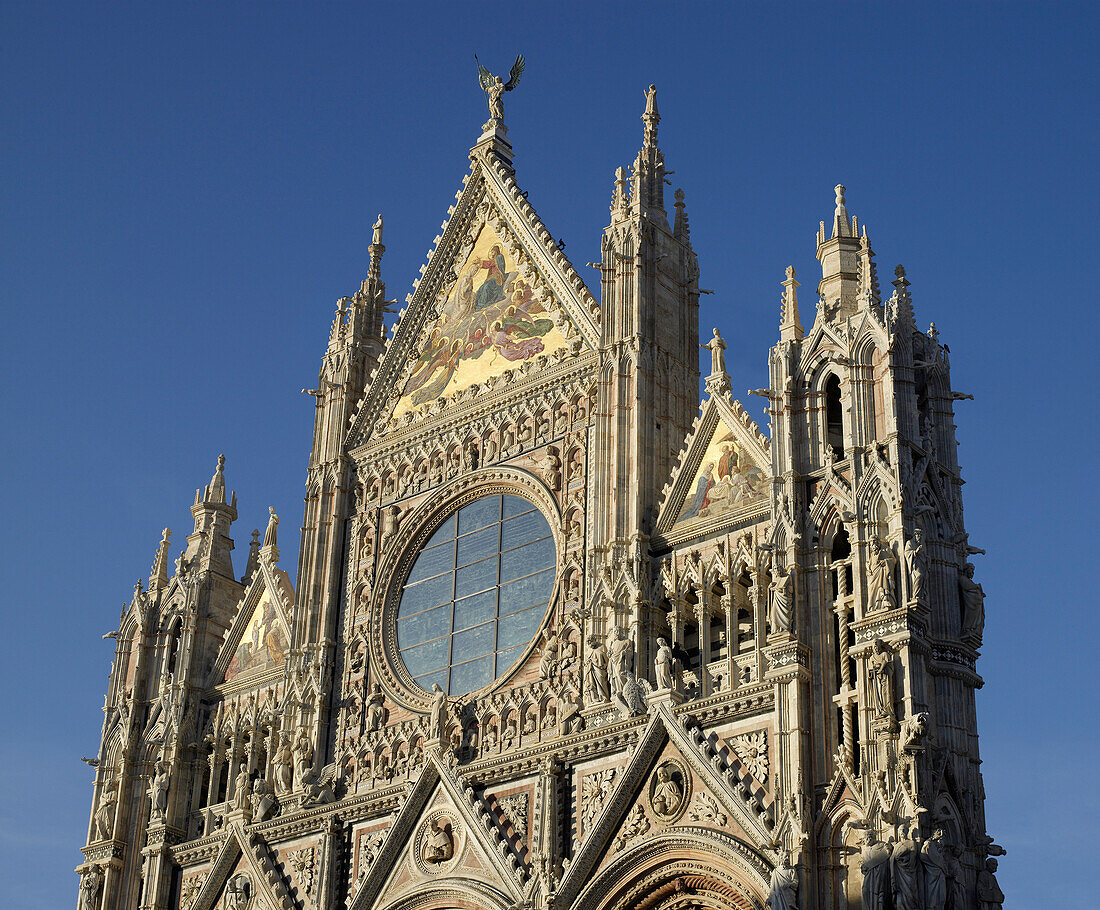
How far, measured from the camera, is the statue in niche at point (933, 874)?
821 inches

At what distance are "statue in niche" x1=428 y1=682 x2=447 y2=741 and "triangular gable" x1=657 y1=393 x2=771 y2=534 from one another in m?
4.39

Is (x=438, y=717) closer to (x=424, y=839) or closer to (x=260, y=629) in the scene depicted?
(x=424, y=839)

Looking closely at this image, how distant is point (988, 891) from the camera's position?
22156 mm

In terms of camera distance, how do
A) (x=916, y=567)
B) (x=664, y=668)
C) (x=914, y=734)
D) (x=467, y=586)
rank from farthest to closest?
(x=467, y=586) < (x=664, y=668) < (x=916, y=567) < (x=914, y=734)

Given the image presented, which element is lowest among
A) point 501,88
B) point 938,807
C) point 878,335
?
point 938,807

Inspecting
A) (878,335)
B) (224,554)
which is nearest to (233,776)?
(224,554)

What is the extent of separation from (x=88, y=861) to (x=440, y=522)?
8.70 meters

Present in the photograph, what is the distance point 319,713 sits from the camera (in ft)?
98.2

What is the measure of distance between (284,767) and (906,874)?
40.6 feet

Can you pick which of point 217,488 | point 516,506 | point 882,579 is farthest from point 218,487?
point 882,579

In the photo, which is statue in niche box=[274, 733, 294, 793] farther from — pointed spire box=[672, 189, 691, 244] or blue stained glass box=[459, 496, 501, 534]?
pointed spire box=[672, 189, 691, 244]

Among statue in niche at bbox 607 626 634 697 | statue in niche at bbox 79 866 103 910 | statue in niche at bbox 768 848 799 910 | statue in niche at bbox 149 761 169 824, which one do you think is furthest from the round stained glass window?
statue in niche at bbox 768 848 799 910

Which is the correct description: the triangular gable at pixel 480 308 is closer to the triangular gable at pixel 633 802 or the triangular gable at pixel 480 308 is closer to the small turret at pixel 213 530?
the small turret at pixel 213 530

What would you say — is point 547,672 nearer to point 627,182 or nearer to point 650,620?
point 650,620
